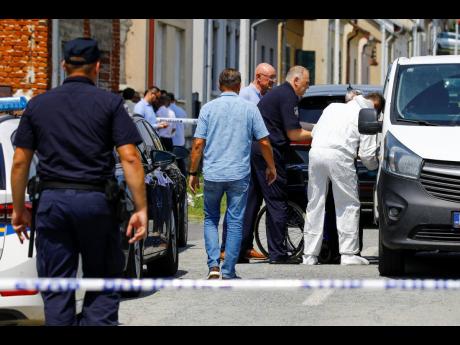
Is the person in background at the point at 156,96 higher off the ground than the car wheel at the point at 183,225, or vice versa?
the person in background at the point at 156,96

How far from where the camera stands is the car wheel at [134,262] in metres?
10.6

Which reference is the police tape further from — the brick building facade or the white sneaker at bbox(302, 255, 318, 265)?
the brick building facade

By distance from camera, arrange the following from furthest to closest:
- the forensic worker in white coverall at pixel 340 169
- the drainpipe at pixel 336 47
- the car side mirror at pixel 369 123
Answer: the drainpipe at pixel 336 47
the forensic worker in white coverall at pixel 340 169
the car side mirror at pixel 369 123

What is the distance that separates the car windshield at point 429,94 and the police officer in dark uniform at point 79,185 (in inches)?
219

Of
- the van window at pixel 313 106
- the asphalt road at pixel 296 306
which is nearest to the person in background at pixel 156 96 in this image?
the van window at pixel 313 106

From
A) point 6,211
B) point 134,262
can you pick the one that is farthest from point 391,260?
point 6,211

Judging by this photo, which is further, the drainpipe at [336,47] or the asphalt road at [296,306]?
the drainpipe at [336,47]

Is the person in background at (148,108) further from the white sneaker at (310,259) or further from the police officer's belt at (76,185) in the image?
the police officer's belt at (76,185)

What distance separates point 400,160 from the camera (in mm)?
12016

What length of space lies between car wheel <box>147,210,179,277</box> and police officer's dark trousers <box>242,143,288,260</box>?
3.98ft

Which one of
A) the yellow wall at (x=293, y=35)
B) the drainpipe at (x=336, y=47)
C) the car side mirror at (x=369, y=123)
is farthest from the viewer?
the drainpipe at (x=336, y=47)

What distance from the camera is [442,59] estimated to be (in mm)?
13305
